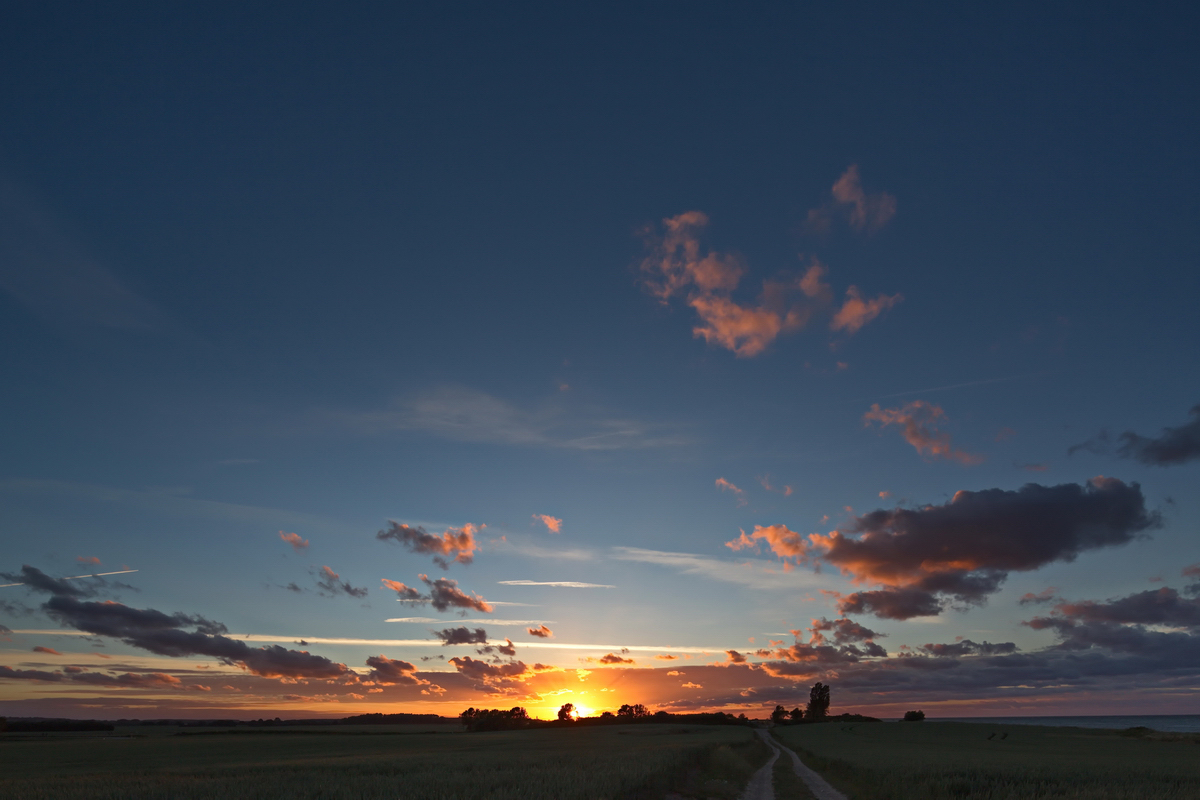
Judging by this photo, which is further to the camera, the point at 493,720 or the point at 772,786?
the point at 493,720

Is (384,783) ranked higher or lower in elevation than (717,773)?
higher

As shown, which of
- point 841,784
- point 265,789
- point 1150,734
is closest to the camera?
point 265,789

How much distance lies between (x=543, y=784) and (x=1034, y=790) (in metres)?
21.5

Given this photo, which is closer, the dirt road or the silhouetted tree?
the dirt road

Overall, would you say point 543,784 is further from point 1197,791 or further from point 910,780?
point 1197,791

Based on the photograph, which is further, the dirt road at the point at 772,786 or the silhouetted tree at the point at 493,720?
the silhouetted tree at the point at 493,720

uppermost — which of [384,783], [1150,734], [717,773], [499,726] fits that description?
[384,783]

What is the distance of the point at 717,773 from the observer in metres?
41.5

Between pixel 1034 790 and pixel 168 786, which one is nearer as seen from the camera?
pixel 1034 790

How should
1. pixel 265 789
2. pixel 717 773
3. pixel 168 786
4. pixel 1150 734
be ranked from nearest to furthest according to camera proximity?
pixel 265 789
pixel 168 786
pixel 717 773
pixel 1150 734

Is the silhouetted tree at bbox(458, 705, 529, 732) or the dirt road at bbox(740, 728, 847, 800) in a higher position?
the dirt road at bbox(740, 728, 847, 800)

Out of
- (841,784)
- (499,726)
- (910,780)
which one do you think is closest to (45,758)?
(841,784)

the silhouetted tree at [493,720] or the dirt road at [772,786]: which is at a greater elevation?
the dirt road at [772,786]

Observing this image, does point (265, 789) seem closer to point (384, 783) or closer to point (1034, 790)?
point (384, 783)
